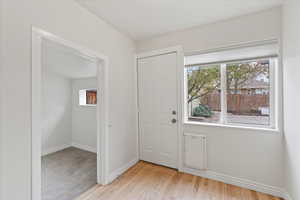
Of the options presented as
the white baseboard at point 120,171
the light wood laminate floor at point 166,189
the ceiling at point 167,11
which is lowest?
the light wood laminate floor at point 166,189

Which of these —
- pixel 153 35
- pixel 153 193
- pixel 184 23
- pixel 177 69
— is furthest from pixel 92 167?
pixel 184 23

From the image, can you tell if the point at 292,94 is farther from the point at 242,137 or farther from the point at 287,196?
the point at 287,196

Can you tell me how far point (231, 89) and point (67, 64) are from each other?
3179mm

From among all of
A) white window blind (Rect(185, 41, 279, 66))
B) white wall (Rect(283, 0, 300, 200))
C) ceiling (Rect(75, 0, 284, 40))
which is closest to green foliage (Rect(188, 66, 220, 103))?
white window blind (Rect(185, 41, 279, 66))

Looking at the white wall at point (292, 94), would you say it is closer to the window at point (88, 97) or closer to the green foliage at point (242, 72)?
the green foliage at point (242, 72)

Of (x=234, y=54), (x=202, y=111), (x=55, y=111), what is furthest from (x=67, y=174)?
(x=234, y=54)

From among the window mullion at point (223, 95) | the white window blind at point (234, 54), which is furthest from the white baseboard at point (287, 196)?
the white window blind at point (234, 54)

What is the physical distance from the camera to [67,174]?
235cm

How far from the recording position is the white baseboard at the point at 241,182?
5.91ft

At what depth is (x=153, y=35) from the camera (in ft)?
8.39

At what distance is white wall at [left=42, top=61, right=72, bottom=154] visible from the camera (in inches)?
128

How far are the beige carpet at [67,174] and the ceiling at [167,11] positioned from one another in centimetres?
246

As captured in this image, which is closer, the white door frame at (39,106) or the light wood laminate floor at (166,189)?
the white door frame at (39,106)

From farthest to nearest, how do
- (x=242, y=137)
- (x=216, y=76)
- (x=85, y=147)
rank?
(x=85, y=147) < (x=216, y=76) < (x=242, y=137)
